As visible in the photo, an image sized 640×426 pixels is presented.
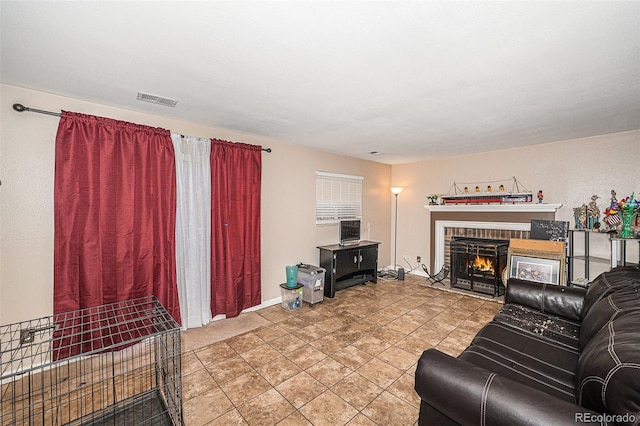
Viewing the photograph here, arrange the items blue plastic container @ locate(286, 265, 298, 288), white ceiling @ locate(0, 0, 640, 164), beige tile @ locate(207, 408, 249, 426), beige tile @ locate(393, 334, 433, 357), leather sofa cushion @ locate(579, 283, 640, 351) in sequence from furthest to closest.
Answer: blue plastic container @ locate(286, 265, 298, 288) < beige tile @ locate(393, 334, 433, 357) < beige tile @ locate(207, 408, 249, 426) < leather sofa cushion @ locate(579, 283, 640, 351) < white ceiling @ locate(0, 0, 640, 164)

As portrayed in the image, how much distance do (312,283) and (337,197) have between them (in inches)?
68.5

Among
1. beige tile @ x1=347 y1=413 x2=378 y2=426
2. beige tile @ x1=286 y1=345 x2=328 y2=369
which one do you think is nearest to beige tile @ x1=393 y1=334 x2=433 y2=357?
beige tile @ x1=286 y1=345 x2=328 y2=369

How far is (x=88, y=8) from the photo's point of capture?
1.36 m

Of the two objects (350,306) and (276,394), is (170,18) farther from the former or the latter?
(350,306)

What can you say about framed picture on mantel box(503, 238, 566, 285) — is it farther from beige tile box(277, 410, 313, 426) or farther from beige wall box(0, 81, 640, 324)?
beige tile box(277, 410, 313, 426)

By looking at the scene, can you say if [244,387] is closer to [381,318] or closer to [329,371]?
[329,371]

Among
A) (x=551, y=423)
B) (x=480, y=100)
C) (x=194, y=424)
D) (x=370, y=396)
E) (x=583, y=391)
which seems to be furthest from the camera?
(x=480, y=100)

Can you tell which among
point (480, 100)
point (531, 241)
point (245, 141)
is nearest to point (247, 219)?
point (245, 141)

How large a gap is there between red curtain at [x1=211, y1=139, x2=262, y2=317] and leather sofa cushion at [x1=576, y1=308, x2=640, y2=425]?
320 cm

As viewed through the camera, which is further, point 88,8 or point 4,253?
point 4,253

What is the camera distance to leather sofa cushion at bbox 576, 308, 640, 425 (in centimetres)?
89

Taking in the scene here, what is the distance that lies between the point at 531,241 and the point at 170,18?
4934 mm

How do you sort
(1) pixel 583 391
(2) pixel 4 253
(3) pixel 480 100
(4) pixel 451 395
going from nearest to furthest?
(1) pixel 583 391 → (4) pixel 451 395 → (2) pixel 4 253 → (3) pixel 480 100

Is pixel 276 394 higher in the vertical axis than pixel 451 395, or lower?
lower
